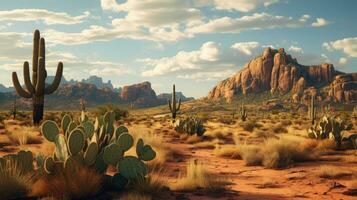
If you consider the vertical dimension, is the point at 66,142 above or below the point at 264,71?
below

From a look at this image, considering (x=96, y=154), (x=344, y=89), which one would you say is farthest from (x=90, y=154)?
(x=344, y=89)

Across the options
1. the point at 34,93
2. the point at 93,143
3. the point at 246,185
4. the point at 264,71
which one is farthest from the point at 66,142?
the point at 264,71

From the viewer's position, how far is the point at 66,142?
6.94m

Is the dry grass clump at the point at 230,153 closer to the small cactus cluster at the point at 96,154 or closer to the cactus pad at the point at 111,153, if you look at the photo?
the small cactus cluster at the point at 96,154

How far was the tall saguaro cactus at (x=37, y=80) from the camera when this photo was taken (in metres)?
19.4

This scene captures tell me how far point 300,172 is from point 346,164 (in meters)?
1.88

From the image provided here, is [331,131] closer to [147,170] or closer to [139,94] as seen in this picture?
[147,170]

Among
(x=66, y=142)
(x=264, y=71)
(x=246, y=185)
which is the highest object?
(x=264, y=71)

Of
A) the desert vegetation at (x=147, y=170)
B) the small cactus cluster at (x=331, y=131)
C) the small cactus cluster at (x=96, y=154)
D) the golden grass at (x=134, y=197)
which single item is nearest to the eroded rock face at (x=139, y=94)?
the small cactus cluster at (x=331, y=131)

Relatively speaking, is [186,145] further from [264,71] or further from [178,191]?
[264,71]

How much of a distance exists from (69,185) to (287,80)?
130220 mm

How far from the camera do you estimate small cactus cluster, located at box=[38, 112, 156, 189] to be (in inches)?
261

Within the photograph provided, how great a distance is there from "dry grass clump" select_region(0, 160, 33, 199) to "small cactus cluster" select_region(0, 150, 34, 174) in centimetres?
13

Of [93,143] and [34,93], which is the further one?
[34,93]
